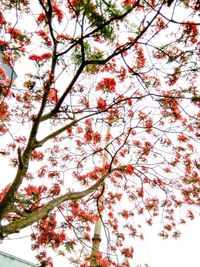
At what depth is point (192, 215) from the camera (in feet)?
23.3

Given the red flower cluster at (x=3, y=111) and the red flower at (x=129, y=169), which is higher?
the red flower cluster at (x=3, y=111)

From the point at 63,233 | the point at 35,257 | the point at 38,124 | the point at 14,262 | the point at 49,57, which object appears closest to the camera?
the point at 38,124

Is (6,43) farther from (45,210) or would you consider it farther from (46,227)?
(46,227)

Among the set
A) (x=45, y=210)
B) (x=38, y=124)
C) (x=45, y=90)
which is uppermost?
(x=45, y=90)

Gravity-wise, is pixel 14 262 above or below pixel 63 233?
above

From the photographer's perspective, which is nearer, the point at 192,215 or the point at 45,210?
the point at 45,210

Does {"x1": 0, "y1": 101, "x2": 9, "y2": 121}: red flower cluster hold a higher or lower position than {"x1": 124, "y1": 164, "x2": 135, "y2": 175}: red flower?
higher

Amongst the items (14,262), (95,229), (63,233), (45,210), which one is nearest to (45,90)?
(45,210)

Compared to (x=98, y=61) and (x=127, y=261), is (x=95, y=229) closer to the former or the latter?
(x=127, y=261)

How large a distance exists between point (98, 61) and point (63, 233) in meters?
2.93

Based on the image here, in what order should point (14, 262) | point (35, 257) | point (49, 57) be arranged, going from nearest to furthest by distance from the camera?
point (49, 57) → point (35, 257) → point (14, 262)

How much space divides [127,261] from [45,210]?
2705 millimetres

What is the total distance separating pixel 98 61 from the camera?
14.6ft

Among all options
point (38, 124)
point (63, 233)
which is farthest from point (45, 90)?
point (63, 233)
